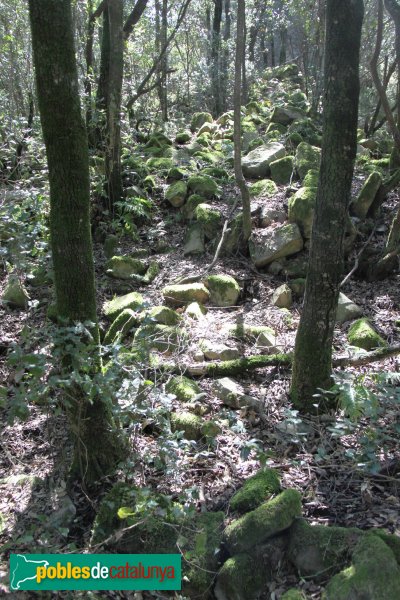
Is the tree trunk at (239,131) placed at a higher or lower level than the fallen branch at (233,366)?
higher

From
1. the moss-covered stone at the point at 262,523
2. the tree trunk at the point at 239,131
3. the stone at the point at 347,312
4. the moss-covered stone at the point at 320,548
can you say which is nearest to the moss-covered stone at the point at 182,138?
the tree trunk at the point at 239,131

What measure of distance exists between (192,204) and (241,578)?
22.0ft

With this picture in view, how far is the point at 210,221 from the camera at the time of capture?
8.21 m

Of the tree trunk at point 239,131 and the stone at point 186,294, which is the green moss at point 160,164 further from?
the stone at point 186,294

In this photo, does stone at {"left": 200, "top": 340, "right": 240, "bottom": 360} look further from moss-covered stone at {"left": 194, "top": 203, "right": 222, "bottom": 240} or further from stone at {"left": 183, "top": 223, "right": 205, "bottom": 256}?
moss-covered stone at {"left": 194, "top": 203, "right": 222, "bottom": 240}

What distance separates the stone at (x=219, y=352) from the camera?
5.50 meters

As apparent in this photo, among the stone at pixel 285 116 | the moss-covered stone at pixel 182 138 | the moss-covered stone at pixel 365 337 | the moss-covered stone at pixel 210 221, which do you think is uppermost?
the stone at pixel 285 116

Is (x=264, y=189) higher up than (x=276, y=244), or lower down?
higher up

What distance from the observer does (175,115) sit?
16.1 metres

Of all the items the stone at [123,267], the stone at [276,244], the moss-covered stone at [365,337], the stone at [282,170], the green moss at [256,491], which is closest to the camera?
the green moss at [256,491]

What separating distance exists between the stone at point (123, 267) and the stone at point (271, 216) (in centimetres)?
210

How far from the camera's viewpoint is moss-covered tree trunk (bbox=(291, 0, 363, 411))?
3971mm

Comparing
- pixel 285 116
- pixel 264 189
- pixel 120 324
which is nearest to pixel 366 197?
pixel 264 189

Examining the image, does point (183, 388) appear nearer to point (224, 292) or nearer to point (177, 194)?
point (224, 292)
